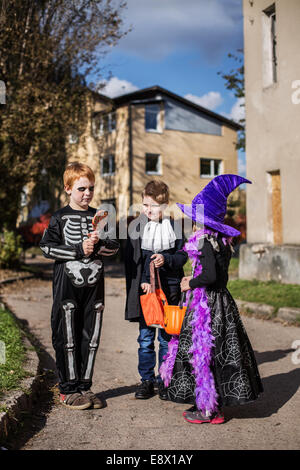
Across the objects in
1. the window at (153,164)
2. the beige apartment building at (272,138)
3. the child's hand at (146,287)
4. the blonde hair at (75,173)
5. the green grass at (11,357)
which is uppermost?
the window at (153,164)

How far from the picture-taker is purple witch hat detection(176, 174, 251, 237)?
3.96 meters

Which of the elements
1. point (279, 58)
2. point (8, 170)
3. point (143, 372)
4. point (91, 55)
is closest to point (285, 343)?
point (143, 372)

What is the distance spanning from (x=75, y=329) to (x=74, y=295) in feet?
0.96

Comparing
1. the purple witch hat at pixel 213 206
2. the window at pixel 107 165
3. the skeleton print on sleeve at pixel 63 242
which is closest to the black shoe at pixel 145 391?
the skeleton print on sleeve at pixel 63 242

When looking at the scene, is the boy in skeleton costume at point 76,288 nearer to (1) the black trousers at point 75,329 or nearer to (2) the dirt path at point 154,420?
(1) the black trousers at point 75,329

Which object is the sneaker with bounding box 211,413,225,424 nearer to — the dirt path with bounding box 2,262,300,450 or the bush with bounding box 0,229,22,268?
the dirt path with bounding box 2,262,300,450

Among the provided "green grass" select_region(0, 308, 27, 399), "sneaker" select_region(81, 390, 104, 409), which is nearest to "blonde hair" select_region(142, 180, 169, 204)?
"sneaker" select_region(81, 390, 104, 409)

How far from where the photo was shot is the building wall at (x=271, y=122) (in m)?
10.8

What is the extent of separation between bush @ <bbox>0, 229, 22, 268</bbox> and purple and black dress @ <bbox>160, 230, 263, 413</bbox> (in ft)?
38.6

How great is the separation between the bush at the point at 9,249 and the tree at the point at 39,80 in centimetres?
45

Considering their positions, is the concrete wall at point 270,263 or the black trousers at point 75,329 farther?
the concrete wall at point 270,263

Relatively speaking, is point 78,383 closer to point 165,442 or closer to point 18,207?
point 165,442

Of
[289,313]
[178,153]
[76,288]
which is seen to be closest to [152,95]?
[178,153]

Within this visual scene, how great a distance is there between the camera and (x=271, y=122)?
11.6m
